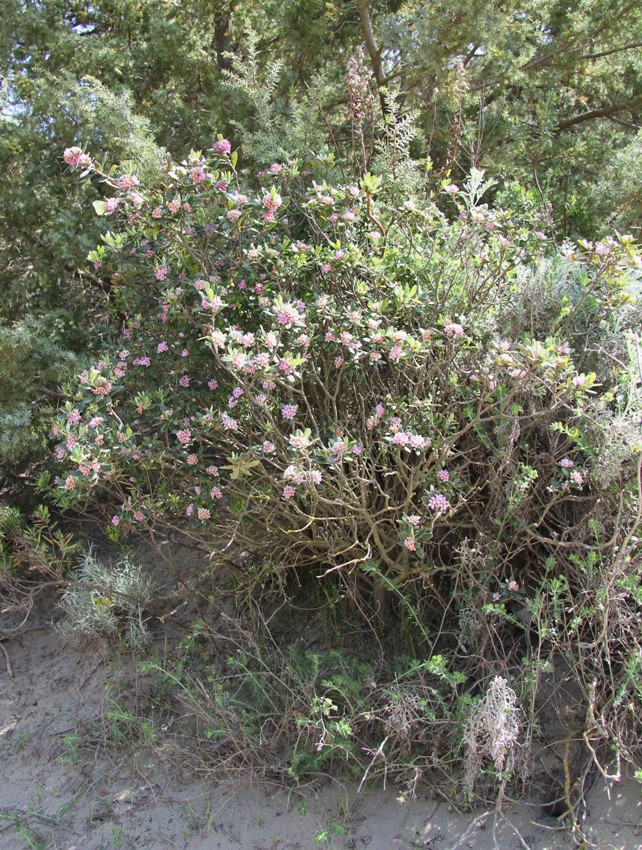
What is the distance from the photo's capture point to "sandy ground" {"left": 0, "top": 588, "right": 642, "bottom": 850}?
2.72m

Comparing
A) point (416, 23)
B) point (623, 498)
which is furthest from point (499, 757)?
point (416, 23)

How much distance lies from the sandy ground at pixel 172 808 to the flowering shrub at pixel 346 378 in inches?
32.7

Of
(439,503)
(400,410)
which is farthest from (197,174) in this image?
(439,503)

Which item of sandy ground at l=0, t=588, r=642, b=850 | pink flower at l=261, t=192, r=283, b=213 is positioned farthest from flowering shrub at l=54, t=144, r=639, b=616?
sandy ground at l=0, t=588, r=642, b=850

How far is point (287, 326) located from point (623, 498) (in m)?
1.25

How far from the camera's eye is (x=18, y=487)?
14.6 ft

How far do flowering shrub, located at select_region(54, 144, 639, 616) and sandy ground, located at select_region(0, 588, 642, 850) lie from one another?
2.73 ft

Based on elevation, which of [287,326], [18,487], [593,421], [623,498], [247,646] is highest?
[287,326]

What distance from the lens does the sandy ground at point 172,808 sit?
2719 mm

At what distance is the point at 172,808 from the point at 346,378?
1.75 meters

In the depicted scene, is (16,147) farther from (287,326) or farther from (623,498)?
(623,498)

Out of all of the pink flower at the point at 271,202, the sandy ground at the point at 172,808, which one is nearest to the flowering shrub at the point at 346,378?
the pink flower at the point at 271,202

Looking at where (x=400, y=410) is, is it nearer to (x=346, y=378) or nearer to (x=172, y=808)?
(x=346, y=378)

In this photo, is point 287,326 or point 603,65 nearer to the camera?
point 287,326
